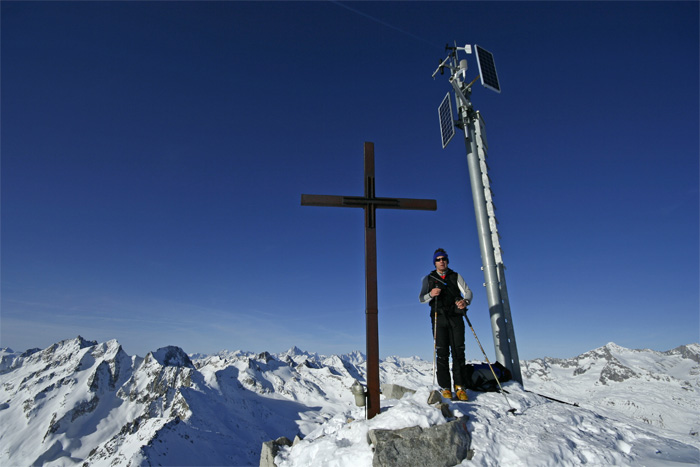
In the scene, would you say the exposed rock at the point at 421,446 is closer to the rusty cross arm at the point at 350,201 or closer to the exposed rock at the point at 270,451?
the exposed rock at the point at 270,451

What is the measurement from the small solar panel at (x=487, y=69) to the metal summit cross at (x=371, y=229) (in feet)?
27.3

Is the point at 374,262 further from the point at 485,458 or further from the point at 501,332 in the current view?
the point at 501,332

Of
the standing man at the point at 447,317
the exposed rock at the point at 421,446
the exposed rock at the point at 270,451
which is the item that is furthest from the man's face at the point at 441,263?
the exposed rock at the point at 270,451

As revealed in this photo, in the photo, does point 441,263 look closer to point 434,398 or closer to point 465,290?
point 465,290

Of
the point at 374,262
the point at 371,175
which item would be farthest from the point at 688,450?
the point at 371,175

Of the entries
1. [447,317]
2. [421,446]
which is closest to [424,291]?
[447,317]

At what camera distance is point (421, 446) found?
6.52m

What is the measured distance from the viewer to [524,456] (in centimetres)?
645

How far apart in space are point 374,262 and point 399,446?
4.25 meters

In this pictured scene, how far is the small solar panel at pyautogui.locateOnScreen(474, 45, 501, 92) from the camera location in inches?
596

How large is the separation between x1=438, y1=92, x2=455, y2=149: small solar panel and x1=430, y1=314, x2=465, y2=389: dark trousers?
29.9 feet

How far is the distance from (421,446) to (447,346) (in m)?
3.62

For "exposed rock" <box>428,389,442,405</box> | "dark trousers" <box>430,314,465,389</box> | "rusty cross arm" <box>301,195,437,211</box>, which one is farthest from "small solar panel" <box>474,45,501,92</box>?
"exposed rock" <box>428,389,442,405</box>

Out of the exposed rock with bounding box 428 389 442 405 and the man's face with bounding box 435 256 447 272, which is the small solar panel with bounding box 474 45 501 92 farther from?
the exposed rock with bounding box 428 389 442 405
